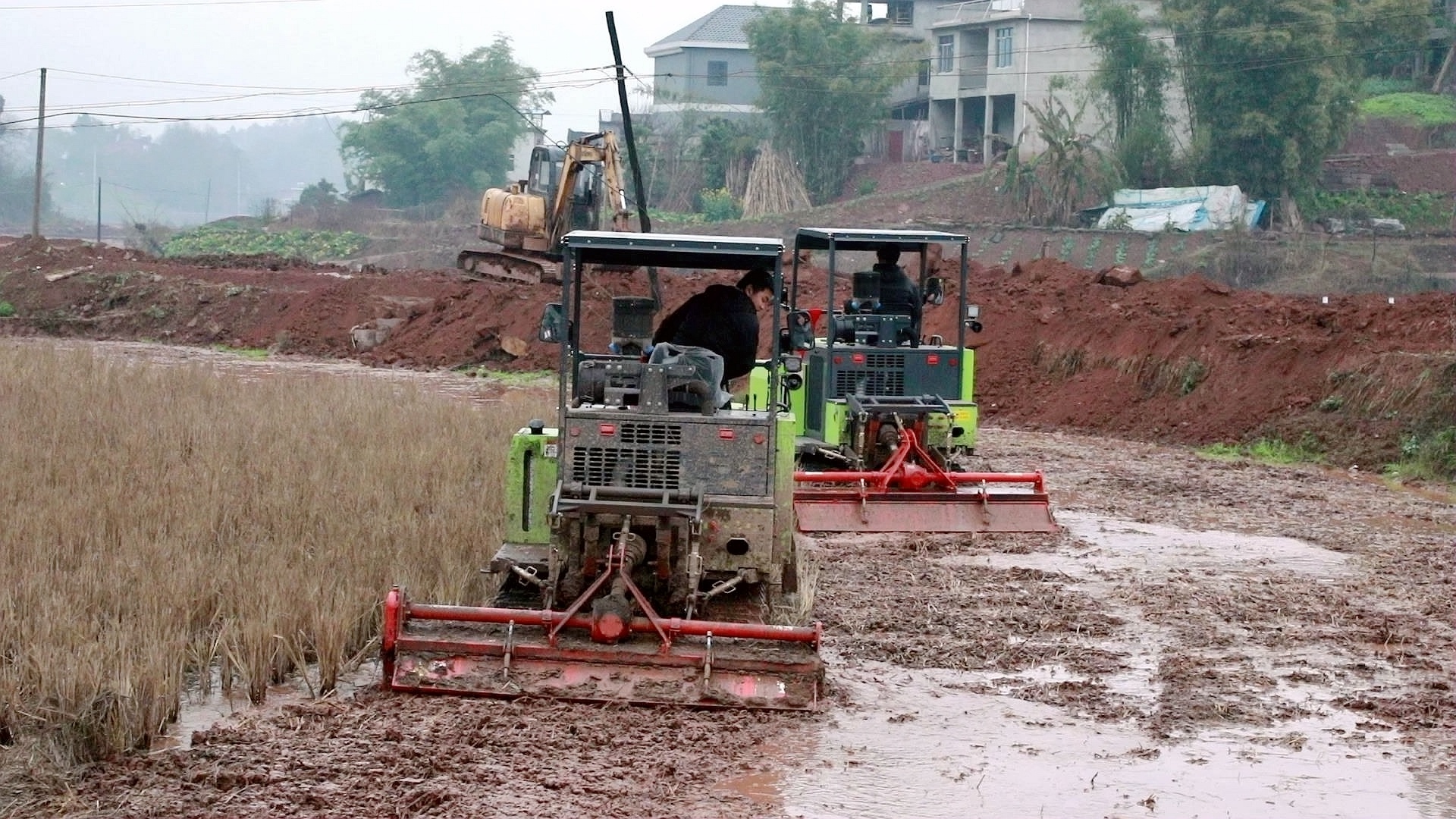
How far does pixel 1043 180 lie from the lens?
49.8 m

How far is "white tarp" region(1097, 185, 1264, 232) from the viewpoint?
45.1 m

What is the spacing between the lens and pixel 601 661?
7.95 meters

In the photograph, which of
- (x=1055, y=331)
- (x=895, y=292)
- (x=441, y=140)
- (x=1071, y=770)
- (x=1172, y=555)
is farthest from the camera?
(x=441, y=140)

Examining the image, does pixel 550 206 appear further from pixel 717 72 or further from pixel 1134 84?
pixel 717 72

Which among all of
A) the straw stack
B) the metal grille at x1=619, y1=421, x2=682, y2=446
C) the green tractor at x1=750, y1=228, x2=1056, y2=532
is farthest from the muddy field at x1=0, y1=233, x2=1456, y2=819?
the straw stack

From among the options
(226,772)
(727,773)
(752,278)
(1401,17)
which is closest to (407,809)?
(226,772)

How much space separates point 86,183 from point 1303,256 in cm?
13889

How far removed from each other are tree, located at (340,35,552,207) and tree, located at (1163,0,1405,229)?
104ft

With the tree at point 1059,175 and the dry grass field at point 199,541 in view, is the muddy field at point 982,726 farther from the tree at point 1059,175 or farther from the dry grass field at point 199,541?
the tree at point 1059,175

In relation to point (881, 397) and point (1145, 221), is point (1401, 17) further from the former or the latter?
point (881, 397)

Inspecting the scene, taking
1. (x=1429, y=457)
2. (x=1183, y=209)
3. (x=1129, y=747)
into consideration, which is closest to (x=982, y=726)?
(x=1129, y=747)

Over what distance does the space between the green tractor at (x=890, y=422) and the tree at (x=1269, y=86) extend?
1252 inches

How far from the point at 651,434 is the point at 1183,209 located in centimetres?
3981

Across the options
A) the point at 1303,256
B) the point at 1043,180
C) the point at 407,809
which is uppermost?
the point at 1043,180
